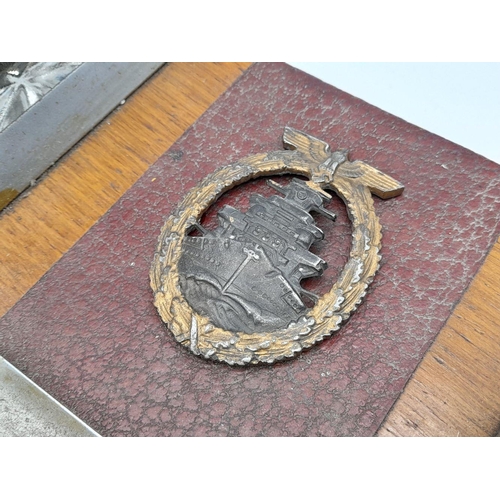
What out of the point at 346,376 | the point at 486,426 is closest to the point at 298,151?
the point at 346,376

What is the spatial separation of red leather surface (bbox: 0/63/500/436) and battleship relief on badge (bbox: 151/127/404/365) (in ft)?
0.28

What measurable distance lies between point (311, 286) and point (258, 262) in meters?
0.22

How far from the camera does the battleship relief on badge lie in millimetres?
1824

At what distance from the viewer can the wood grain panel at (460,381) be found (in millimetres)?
1707

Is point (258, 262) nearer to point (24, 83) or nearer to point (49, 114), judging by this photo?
point (49, 114)

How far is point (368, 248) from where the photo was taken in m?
1.93

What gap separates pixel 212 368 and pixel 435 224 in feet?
3.31

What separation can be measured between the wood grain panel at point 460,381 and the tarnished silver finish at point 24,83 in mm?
1895

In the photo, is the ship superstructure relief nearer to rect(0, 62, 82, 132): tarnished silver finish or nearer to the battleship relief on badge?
the battleship relief on badge

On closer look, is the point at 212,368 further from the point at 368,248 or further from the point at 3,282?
the point at 3,282

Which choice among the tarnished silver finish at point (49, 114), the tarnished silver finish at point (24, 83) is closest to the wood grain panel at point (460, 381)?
the tarnished silver finish at point (49, 114)

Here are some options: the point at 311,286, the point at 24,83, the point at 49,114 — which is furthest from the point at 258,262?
the point at 24,83

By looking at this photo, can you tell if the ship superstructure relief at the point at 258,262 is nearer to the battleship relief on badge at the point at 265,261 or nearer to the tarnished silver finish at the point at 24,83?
the battleship relief on badge at the point at 265,261

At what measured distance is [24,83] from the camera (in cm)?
230
